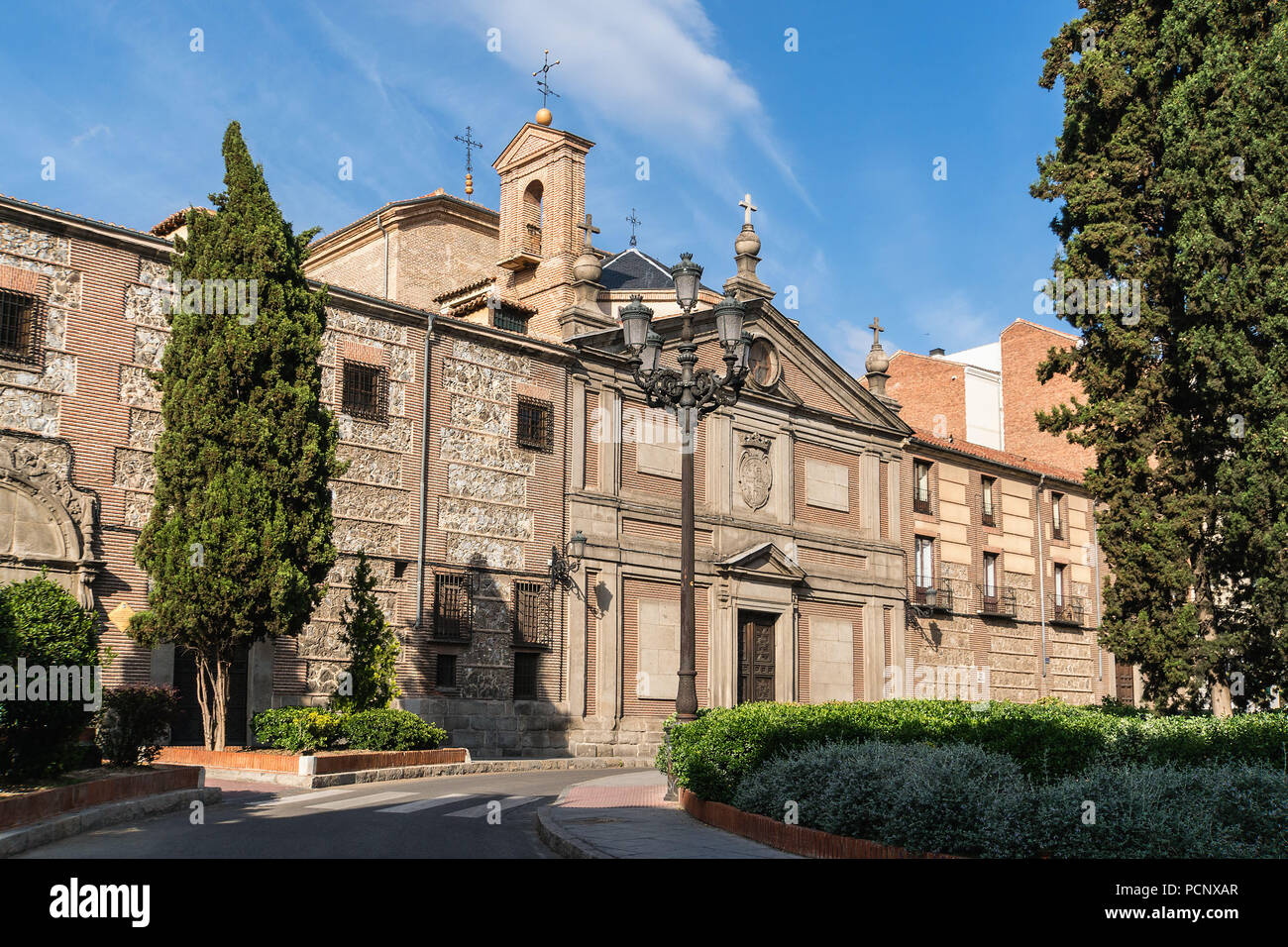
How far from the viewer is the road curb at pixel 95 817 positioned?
9930mm

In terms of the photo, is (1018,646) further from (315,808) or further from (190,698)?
(315,808)

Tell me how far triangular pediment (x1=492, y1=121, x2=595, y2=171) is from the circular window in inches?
261

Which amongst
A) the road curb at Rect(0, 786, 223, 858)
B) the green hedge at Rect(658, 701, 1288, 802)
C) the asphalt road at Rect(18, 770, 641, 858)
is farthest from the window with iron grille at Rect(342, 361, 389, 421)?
the green hedge at Rect(658, 701, 1288, 802)

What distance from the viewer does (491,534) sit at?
24.8 metres

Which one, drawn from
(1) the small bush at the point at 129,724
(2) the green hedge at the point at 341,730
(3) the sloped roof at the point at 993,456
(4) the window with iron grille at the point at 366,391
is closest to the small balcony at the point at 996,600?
(3) the sloped roof at the point at 993,456

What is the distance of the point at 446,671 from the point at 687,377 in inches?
392

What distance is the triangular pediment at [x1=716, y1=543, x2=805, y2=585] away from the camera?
28955 mm

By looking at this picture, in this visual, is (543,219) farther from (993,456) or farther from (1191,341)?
(993,456)

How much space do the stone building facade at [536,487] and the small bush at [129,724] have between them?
4.50 m

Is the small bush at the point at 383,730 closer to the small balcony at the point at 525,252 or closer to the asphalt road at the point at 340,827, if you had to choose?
the asphalt road at the point at 340,827

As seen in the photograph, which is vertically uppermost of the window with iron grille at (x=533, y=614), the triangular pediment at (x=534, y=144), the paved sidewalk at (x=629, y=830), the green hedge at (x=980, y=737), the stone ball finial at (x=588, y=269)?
the triangular pediment at (x=534, y=144)

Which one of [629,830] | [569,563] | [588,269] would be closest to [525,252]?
[588,269]

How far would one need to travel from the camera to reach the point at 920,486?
1391 inches
